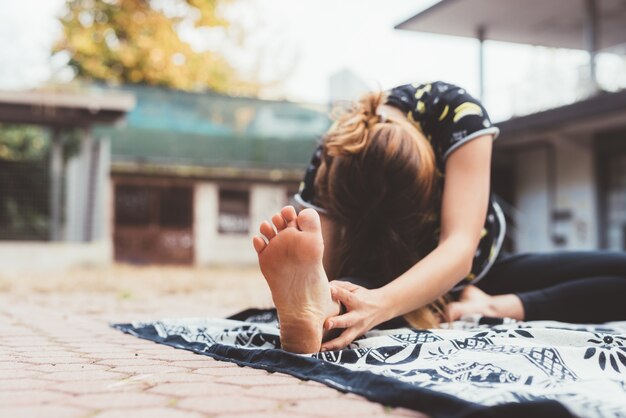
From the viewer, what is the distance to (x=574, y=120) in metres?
10.0

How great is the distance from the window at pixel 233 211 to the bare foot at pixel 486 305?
40.2ft

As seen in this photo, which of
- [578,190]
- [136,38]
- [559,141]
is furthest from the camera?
[136,38]

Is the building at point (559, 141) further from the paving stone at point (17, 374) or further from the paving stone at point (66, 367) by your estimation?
the paving stone at point (17, 374)

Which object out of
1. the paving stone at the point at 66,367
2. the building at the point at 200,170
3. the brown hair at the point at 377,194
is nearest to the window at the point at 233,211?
the building at the point at 200,170

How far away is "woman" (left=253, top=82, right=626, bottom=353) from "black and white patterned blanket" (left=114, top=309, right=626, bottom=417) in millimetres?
94

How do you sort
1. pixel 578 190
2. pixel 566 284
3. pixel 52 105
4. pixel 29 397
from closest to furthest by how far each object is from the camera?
pixel 29 397 < pixel 566 284 < pixel 52 105 < pixel 578 190

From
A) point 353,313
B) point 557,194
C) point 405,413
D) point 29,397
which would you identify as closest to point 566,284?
point 353,313

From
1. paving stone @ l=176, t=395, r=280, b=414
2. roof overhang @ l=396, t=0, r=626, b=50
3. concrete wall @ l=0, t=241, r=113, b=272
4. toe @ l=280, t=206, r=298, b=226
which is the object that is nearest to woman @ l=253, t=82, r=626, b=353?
toe @ l=280, t=206, r=298, b=226

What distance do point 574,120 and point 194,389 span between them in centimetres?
960

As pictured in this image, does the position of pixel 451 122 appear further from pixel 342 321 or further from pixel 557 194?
pixel 557 194

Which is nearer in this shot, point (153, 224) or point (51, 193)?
point (51, 193)

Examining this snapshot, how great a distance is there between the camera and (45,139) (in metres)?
11.6

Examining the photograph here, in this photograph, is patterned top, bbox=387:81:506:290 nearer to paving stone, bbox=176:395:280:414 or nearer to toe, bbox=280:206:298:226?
toe, bbox=280:206:298:226

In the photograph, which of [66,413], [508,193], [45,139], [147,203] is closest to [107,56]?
[147,203]
